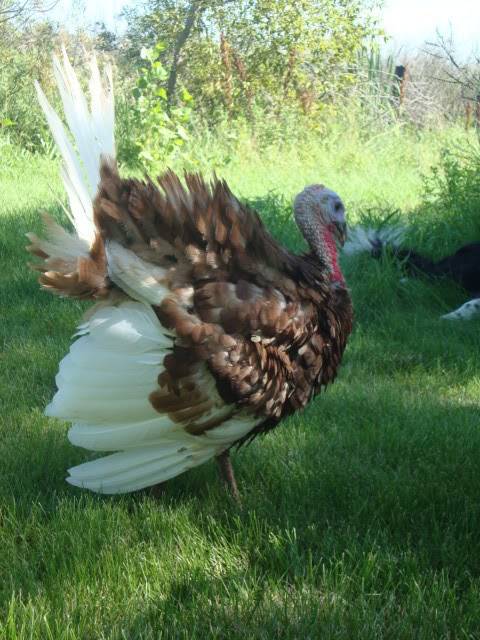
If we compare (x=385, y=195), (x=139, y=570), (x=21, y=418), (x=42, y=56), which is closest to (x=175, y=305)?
(x=139, y=570)

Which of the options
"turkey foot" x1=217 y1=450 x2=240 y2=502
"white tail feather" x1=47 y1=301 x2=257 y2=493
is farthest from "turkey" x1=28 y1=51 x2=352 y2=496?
"turkey foot" x1=217 y1=450 x2=240 y2=502

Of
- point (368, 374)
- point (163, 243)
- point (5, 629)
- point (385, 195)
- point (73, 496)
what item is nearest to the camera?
point (5, 629)

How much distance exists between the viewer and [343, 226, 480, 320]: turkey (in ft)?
17.4

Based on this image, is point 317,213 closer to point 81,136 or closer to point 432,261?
point 81,136

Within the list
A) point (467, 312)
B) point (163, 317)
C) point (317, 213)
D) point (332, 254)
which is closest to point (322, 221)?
point (317, 213)

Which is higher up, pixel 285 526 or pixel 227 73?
pixel 227 73

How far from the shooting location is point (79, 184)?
9.26 ft

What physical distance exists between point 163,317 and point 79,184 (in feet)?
1.96

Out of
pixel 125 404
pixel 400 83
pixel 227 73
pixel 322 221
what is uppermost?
pixel 400 83

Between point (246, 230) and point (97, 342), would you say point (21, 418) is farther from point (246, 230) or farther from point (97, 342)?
point (246, 230)

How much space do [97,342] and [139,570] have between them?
77 centimetres

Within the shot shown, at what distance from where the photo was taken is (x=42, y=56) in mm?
13719

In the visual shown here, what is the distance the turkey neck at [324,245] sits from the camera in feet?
10.8

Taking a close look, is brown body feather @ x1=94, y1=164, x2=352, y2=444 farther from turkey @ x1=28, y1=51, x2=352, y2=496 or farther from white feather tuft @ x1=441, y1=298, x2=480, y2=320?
white feather tuft @ x1=441, y1=298, x2=480, y2=320
